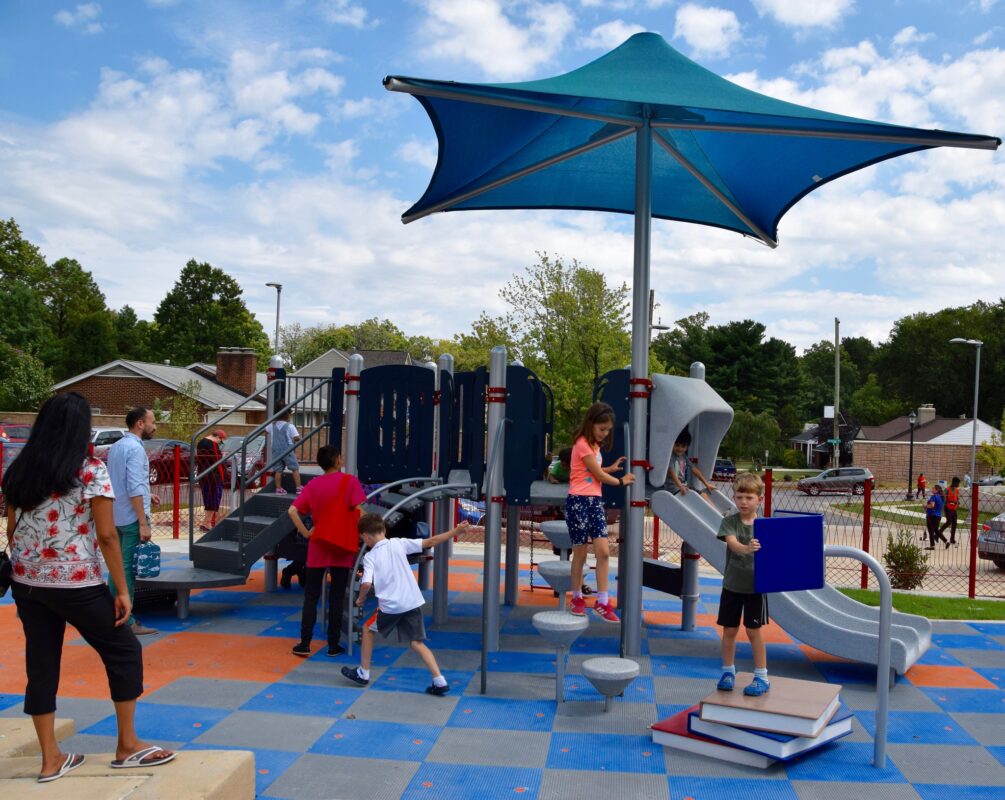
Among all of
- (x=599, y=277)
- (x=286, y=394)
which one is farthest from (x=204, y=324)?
(x=286, y=394)

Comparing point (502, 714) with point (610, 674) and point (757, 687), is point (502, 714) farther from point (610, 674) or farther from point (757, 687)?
point (757, 687)

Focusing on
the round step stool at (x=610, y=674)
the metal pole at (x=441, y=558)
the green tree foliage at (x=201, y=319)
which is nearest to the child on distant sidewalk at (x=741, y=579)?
the round step stool at (x=610, y=674)

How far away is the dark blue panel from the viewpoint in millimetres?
9188

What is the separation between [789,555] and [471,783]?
2.50m

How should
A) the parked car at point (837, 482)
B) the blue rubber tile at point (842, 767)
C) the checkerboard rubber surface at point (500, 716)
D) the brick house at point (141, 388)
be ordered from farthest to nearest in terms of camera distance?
the brick house at point (141, 388) → the parked car at point (837, 482) → the blue rubber tile at point (842, 767) → the checkerboard rubber surface at point (500, 716)

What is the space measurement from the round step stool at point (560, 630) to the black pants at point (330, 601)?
2.14 metres

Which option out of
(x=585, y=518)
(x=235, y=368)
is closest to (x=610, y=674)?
(x=585, y=518)

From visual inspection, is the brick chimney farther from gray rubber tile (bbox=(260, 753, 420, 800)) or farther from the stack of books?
the stack of books

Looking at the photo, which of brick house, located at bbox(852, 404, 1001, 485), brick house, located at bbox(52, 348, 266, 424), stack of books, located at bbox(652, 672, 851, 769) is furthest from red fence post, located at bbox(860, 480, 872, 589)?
brick house, located at bbox(852, 404, 1001, 485)

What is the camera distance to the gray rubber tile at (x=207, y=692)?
644cm

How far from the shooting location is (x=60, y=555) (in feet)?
13.5

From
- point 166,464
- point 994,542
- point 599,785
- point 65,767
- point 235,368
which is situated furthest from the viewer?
point 235,368

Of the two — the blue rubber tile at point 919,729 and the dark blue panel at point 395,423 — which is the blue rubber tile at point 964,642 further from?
the dark blue panel at point 395,423

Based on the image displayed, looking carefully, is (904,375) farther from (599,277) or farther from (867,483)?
(867,483)
